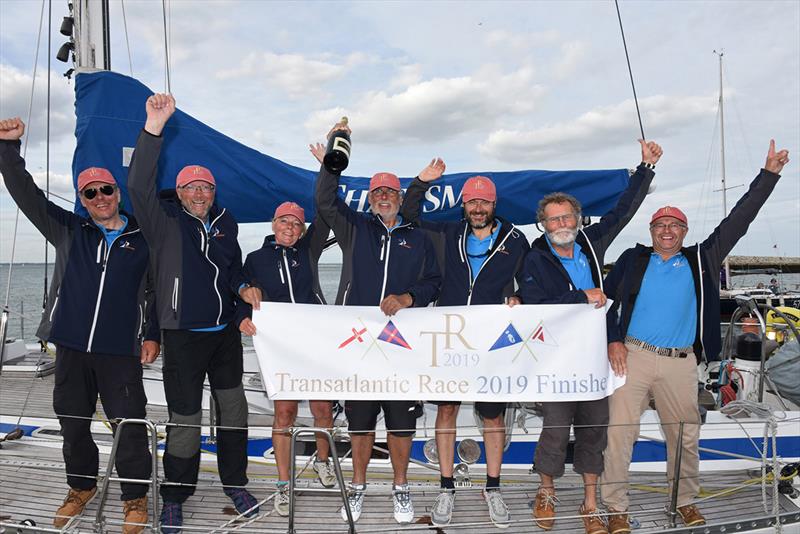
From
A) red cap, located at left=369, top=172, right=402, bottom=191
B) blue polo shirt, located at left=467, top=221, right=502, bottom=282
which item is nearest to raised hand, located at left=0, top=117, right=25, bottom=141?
red cap, located at left=369, top=172, right=402, bottom=191

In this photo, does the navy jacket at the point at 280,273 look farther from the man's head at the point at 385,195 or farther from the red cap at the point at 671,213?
the red cap at the point at 671,213

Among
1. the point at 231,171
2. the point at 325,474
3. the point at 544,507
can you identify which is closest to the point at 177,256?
the point at 231,171

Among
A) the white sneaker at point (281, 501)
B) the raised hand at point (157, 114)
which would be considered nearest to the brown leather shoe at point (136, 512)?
the white sneaker at point (281, 501)

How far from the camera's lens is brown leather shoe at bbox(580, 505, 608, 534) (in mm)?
3089

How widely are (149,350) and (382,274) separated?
1.53 metres

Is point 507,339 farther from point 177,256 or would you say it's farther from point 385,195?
point 177,256

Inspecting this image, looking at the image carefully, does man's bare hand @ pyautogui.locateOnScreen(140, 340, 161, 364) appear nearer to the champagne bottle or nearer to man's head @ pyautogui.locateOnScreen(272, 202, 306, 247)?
man's head @ pyautogui.locateOnScreen(272, 202, 306, 247)

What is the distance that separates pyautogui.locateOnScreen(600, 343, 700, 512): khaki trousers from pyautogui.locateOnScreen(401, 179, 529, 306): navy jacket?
36.1 inches

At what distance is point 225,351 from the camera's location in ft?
11.3

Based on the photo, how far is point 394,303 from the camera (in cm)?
327

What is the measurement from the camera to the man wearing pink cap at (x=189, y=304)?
314 centimetres

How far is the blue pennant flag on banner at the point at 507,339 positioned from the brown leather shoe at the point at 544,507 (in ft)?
3.01

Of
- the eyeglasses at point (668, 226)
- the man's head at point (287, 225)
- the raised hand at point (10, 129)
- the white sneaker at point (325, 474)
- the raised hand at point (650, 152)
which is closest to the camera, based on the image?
the raised hand at point (10, 129)

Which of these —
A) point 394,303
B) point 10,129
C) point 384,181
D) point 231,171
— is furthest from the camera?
point 231,171
